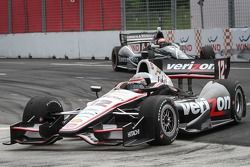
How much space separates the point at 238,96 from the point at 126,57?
10.6m

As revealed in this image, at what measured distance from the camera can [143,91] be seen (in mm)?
9094

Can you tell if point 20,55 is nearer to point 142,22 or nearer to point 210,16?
point 142,22

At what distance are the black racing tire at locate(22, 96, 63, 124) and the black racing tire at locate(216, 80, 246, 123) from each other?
2906 mm

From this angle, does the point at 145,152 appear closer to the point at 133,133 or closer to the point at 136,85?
the point at 133,133

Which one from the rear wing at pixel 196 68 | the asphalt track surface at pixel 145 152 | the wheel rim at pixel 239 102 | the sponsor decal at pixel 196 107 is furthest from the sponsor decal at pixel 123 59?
the sponsor decal at pixel 196 107

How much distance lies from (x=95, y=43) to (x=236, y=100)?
21421 mm

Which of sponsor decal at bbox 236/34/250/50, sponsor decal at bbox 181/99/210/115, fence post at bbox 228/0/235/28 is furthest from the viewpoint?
fence post at bbox 228/0/235/28

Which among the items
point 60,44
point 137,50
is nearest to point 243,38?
point 137,50

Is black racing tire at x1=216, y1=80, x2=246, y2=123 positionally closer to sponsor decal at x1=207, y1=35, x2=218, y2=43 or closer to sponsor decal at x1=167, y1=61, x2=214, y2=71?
sponsor decal at x1=167, y1=61, x2=214, y2=71

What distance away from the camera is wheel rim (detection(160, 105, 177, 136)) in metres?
8.27

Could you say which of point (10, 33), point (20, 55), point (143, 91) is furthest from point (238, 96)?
point (10, 33)

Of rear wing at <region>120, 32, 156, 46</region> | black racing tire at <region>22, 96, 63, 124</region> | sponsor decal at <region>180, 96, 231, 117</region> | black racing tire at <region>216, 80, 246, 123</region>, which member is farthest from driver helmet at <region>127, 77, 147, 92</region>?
rear wing at <region>120, 32, 156, 46</region>

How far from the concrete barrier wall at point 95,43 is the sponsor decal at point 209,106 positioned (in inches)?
581

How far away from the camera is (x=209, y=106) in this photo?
9523 millimetres
